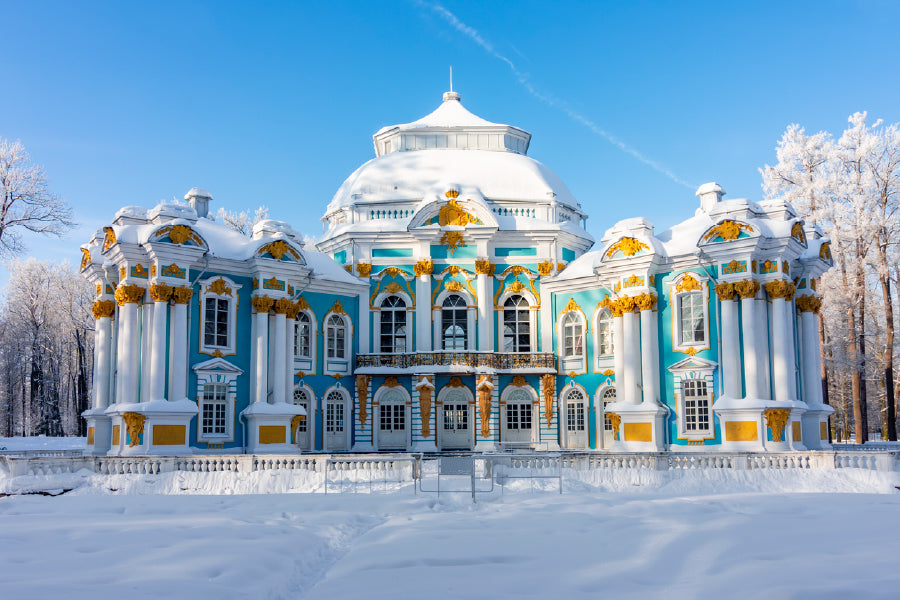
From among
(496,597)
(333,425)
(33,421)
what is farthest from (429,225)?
(33,421)

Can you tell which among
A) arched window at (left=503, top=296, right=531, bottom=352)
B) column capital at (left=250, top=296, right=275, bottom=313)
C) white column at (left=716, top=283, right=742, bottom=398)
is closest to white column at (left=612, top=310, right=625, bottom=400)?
white column at (left=716, top=283, right=742, bottom=398)

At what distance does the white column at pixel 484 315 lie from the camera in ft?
95.3

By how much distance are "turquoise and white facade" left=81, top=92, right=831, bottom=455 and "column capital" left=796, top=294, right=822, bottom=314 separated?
66 mm

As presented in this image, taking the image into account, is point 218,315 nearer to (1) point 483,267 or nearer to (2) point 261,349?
(2) point 261,349

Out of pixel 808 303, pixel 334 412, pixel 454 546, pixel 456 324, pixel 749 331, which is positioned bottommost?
pixel 454 546

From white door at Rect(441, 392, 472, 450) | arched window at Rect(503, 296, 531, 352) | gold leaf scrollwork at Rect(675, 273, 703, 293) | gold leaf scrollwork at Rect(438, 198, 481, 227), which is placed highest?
gold leaf scrollwork at Rect(438, 198, 481, 227)

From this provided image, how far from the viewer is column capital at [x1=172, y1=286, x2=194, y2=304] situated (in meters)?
23.4

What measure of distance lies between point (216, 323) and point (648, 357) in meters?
12.6

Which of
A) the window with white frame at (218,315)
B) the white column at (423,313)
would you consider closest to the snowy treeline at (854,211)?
the white column at (423,313)

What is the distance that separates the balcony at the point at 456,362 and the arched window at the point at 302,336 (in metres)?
1.82

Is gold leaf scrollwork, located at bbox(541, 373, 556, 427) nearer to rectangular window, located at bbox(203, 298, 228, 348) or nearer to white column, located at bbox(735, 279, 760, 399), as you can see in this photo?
white column, located at bbox(735, 279, 760, 399)

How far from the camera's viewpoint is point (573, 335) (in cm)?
2850

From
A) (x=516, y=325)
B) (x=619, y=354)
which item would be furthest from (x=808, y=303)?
(x=516, y=325)

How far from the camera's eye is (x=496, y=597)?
Answer: 7285 millimetres
